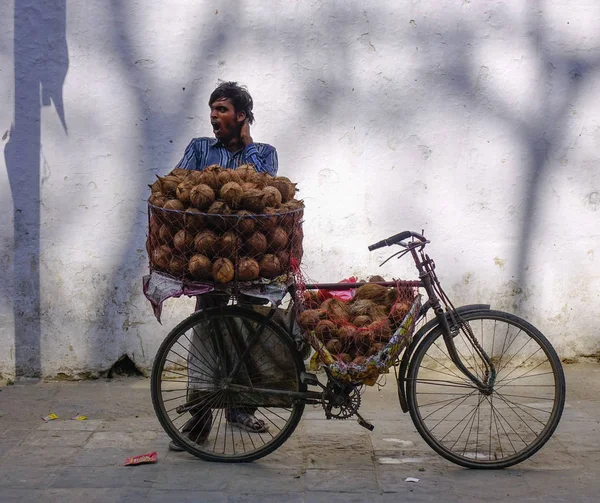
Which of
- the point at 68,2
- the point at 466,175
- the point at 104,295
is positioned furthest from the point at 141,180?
the point at 466,175

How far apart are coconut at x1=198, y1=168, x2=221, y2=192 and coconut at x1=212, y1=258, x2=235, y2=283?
0.35 metres

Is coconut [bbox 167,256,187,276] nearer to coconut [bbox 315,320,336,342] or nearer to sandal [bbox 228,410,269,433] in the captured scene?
coconut [bbox 315,320,336,342]

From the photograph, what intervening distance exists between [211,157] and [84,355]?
1.92 metres

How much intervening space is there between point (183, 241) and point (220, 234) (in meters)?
0.18

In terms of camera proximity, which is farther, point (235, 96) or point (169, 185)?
point (235, 96)

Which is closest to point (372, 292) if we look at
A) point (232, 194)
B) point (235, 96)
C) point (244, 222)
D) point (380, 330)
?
point (380, 330)

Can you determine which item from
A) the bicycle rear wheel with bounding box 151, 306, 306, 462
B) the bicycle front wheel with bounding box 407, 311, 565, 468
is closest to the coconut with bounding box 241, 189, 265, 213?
the bicycle rear wheel with bounding box 151, 306, 306, 462

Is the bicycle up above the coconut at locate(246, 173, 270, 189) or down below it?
below

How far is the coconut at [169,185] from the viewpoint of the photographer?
4.40m

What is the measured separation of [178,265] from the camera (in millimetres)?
4297

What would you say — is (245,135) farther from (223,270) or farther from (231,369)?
(231,369)

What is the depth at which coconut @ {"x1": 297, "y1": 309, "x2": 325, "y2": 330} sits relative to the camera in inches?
171

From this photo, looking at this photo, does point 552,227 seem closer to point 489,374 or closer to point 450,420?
point 450,420

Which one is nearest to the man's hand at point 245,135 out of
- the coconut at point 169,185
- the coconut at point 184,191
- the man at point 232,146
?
the man at point 232,146
